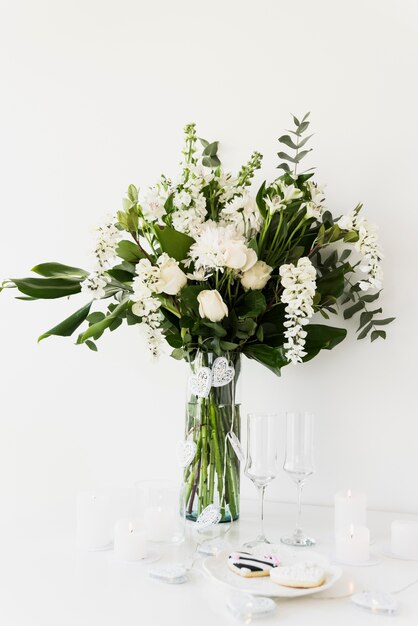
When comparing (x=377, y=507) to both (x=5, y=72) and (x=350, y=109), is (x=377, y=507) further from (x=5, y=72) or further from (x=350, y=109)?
(x=5, y=72)

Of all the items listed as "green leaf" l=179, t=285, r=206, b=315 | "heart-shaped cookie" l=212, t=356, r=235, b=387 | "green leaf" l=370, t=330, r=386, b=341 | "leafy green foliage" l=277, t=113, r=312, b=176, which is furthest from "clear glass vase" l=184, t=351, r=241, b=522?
"leafy green foliage" l=277, t=113, r=312, b=176

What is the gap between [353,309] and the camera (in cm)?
144

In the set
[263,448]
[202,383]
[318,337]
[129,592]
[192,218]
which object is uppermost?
[192,218]

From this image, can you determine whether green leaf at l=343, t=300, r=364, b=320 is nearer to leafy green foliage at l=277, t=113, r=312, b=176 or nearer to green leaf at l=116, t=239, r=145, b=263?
leafy green foliage at l=277, t=113, r=312, b=176

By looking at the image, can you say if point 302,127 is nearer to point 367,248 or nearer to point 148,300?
point 367,248

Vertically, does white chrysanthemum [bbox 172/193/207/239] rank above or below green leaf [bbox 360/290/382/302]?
above

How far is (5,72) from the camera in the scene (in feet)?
6.11

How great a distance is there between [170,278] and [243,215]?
0.20m

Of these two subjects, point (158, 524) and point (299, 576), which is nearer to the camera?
point (299, 576)

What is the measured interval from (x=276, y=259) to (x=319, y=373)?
34 cm

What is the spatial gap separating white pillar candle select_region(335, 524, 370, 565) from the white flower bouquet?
261mm

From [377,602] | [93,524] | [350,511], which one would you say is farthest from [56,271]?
[377,602]

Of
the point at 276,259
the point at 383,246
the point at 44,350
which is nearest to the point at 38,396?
the point at 44,350

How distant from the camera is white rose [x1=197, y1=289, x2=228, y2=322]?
3.91 feet
